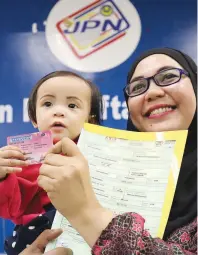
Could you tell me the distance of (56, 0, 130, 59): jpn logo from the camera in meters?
1.89

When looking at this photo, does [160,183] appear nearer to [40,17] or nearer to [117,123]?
[117,123]

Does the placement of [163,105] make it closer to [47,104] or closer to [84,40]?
[47,104]

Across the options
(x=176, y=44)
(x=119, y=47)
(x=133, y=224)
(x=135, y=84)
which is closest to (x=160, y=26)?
(x=176, y=44)

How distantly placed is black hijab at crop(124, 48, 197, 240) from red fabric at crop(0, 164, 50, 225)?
291mm

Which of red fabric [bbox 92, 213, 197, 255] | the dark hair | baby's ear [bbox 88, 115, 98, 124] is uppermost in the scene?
the dark hair

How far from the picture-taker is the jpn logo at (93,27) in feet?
6.22

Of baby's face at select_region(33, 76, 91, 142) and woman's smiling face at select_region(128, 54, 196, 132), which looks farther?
baby's face at select_region(33, 76, 91, 142)

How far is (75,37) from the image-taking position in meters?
1.91


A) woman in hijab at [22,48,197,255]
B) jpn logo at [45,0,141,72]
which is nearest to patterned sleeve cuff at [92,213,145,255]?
woman in hijab at [22,48,197,255]

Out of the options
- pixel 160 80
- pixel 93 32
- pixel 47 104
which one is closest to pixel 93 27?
pixel 93 32

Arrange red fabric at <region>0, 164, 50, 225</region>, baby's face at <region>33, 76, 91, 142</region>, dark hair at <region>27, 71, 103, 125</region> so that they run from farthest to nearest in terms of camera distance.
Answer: dark hair at <region>27, 71, 103, 125</region> → baby's face at <region>33, 76, 91, 142</region> → red fabric at <region>0, 164, 50, 225</region>

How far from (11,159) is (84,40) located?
127cm

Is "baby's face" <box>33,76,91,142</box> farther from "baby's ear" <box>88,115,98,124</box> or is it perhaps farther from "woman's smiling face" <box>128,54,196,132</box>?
"woman's smiling face" <box>128,54,196,132</box>

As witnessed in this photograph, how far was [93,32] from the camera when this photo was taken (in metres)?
1.91
